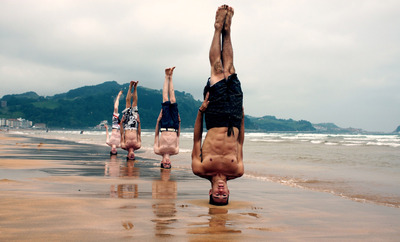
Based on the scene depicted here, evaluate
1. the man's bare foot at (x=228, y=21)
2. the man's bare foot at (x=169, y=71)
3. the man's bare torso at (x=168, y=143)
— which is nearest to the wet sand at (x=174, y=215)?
the man's bare foot at (x=228, y=21)

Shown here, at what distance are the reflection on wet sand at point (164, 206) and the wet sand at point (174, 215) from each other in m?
0.01

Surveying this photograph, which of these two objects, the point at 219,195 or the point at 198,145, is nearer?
the point at 219,195

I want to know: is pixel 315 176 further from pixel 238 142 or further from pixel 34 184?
pixel 34 184

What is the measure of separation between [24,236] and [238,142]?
351 centimetres

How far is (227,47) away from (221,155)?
5.90 ft

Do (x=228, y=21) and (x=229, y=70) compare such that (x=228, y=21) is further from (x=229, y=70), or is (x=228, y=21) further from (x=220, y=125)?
(x=220, y=125)

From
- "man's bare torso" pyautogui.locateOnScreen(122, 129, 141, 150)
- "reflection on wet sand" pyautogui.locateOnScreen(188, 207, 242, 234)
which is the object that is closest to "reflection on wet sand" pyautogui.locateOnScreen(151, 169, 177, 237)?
"reflection on wet sand" pyautogui.locateOnScreen(188, 207, 242, 234)

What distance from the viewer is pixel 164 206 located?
5164 millimetres

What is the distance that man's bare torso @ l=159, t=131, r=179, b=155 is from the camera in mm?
11719

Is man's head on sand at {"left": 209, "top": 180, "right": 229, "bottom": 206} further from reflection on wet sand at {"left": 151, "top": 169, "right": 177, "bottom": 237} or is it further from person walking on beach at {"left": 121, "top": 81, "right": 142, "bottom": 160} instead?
person walking on beach at {"left": 121, "top": 81, "right": 142, "bottom": 160}

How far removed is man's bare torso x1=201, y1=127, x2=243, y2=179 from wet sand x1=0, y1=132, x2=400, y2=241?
543 mm

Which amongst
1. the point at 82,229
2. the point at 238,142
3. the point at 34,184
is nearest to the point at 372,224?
the point at 238,142

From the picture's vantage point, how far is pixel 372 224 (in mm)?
4477

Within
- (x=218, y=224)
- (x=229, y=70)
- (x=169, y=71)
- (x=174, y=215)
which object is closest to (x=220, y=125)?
(x=229, y=70)
